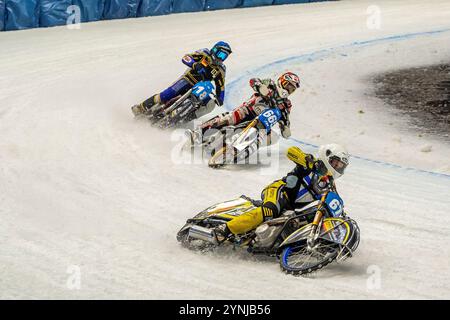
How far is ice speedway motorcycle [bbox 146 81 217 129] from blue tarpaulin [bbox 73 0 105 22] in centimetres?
853

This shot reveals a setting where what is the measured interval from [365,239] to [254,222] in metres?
1.71

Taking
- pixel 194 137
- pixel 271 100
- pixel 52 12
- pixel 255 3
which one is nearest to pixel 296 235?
pixel 271 100

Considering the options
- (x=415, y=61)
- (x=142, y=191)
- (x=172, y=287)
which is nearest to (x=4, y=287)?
(x=172, y=287)

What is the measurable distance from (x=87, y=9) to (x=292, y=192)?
15.0 m

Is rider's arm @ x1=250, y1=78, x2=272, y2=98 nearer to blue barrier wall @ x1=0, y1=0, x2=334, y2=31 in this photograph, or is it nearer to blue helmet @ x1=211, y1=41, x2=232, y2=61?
blue helmet @ x1=211, y1=41, x2=232, y2=61

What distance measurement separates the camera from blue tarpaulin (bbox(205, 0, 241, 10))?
2600 centimetres

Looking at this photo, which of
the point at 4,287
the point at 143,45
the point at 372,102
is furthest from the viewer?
the point at 143,45

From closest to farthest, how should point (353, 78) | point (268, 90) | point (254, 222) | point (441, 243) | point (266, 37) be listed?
point (254, 222) < point (441, 243) < point (268, 90) < point (353, 78) < point (266, 37)

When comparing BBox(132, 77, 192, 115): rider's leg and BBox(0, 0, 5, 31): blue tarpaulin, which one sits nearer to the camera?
BBox(132, 77, 192, 115): rider's leg

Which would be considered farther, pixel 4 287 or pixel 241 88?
pixel 241 88

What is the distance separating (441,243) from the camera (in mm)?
10281

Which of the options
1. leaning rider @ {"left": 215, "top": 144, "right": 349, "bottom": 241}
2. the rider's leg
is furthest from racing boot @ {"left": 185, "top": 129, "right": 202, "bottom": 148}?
leaning rider @ {"left": 215, "top": 144, "right": 349, "bottom": 241}

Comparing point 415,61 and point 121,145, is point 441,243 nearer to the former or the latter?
point 121,145

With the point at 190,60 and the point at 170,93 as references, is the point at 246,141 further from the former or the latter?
the point at 190,60
